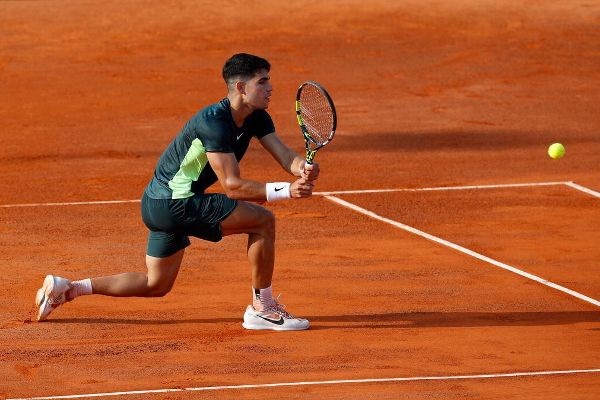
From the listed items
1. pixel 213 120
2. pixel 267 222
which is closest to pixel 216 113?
pixel 213 120

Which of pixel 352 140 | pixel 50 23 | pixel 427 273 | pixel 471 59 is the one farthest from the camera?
pixel 50 23

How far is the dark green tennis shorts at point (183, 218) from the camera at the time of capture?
9812 mm

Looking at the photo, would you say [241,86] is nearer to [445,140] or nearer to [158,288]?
[158,288]

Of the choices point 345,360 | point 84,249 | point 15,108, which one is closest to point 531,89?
point 15,108

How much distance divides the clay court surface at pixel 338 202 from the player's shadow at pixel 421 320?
0.09ft

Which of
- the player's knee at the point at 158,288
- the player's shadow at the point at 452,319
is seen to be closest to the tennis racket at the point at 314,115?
the player's shadow at the point at 452,319

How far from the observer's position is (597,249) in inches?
496

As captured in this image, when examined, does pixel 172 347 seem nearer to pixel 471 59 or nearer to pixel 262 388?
pixel 262 388

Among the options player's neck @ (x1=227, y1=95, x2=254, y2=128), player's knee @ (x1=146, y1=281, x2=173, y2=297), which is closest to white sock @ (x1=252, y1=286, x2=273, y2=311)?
player's knee @ (x1=146, y1=281, x2=173, y2=297)

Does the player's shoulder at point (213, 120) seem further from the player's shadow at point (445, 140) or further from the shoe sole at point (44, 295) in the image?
the player's shadow at point (445, 140)

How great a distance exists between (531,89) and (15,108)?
721cm

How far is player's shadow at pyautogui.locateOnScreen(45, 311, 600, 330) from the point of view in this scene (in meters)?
10.3

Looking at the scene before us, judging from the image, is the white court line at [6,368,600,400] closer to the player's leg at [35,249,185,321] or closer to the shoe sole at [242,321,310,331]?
the shoe sole at [242,321,310,331]

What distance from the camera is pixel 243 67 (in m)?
9.73
